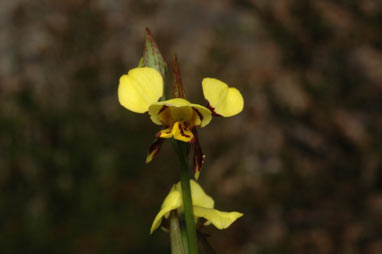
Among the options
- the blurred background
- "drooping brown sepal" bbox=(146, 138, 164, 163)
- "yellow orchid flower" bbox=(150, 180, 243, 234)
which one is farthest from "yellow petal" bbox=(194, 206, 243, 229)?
the blurred background

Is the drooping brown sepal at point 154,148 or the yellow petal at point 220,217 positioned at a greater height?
the drooping brown sepal at point 154,148

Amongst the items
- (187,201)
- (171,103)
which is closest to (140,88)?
(171,103)

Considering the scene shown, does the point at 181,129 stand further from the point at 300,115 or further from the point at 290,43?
the point at 290,43

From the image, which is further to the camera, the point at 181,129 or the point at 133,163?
the point at 133,163

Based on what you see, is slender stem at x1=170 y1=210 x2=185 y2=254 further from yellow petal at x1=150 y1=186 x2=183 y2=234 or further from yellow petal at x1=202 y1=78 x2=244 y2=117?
yellow petal at x1=202 y1=78 x2=244 y2=117

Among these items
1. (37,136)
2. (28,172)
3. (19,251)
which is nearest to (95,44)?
(37,136)

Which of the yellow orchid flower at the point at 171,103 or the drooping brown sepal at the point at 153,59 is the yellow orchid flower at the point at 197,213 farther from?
the drooping brown sepal at the point at 153,59

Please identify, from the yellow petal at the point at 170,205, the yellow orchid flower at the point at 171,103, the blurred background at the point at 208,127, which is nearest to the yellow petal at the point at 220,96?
the yellow orchid flower at the point at 171,103
